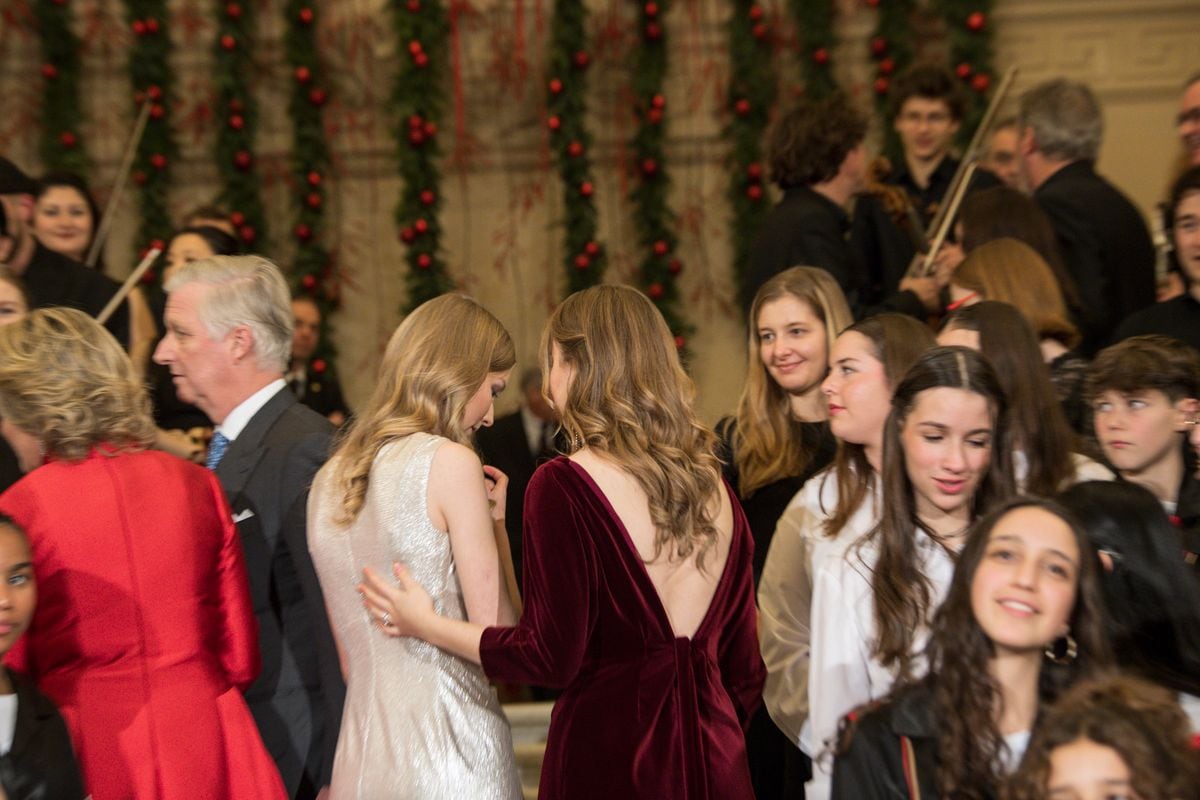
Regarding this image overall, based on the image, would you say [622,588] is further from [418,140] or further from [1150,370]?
[418,140]

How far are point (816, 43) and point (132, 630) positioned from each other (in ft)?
17.7

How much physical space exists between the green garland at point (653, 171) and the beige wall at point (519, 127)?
6.8 inches

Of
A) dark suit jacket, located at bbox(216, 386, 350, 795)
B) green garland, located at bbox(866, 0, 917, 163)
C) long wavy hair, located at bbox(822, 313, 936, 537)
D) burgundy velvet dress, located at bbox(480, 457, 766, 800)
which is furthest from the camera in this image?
green garland, located at bbox(866, 0, 917, 163)

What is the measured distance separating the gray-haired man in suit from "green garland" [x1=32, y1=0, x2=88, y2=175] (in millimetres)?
4326

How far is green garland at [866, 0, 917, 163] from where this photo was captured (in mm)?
7426

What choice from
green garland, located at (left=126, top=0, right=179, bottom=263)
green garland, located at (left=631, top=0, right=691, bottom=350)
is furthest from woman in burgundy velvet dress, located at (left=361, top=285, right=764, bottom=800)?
green garland, located at (left=126, top=0, right=179, bottom=263)

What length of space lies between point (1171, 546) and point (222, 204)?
5.73 m

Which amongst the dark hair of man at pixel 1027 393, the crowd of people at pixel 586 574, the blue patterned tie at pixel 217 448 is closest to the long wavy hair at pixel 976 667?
the crowd of people at pixel 586 574

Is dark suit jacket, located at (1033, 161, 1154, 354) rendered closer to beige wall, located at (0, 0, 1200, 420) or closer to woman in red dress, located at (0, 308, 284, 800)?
beige wall, located at (0, 0, 1200, 420)

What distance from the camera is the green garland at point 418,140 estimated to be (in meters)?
7.45

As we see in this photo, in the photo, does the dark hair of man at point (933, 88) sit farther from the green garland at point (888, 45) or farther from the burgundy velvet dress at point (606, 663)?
the burgundy velvet dress at point (606, 663)

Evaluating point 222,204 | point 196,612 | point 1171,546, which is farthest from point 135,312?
point 1171,546

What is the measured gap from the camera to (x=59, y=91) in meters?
7.50

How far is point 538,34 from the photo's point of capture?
7.77 metres
